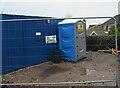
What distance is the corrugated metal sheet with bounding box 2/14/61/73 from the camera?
528cm

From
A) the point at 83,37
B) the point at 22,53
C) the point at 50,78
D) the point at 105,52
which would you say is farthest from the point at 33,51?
the point at 105,52

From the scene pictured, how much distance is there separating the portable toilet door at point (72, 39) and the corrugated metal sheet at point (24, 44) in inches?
21.4

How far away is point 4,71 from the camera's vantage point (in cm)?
519

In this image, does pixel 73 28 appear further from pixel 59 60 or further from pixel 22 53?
pixel 22 53

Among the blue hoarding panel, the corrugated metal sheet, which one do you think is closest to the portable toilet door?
the blue hoarding panel

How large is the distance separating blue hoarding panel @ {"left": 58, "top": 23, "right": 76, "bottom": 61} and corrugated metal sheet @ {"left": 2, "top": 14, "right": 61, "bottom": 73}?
17.1 inches

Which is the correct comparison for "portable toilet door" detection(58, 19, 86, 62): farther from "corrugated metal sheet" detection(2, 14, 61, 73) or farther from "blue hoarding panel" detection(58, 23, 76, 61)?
"corrugated metal sheet" detection(2, 14, 61, 73)

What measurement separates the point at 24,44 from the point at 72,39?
8.33 feet

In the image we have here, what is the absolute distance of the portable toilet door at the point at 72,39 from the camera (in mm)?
6879

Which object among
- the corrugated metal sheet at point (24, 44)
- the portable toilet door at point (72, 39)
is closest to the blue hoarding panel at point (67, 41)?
the portable toilet door at point (72, 39)

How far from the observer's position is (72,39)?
22.7 feet

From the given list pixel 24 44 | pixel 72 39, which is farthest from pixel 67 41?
pixel 24 44

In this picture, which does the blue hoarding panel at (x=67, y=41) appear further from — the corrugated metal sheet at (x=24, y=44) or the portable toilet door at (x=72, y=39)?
the corrugated metal sheet at (x=24, y=44)

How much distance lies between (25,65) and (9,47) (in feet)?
4.00
